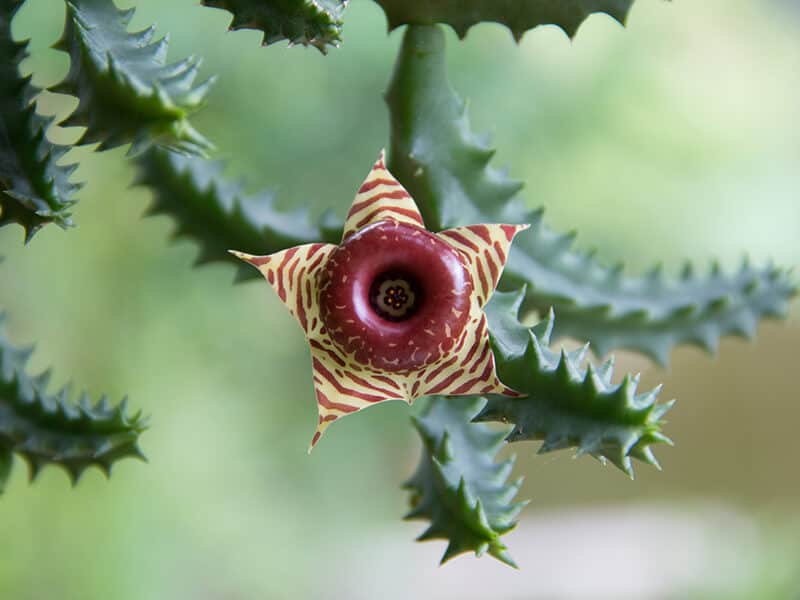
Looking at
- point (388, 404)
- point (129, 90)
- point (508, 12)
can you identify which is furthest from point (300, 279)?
point (388, 404)

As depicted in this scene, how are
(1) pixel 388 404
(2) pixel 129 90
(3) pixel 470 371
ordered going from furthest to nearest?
(1) pixel 388 404
(3) pixel 470 371
(2) pixel 129 90

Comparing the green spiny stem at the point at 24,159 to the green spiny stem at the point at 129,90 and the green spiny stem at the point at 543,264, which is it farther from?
the green spiny stem at the point at 543,264

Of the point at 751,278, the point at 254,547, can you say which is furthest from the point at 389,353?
the point at 254,547

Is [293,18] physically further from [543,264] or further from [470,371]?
[543,264]

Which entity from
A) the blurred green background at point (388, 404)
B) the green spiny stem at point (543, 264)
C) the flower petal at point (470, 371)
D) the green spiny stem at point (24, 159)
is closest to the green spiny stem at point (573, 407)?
the flower petal at point (470, 371)

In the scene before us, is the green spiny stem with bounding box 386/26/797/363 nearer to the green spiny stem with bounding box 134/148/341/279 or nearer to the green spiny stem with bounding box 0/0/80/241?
the green spiny stem with bounding box 134/148/341/279
